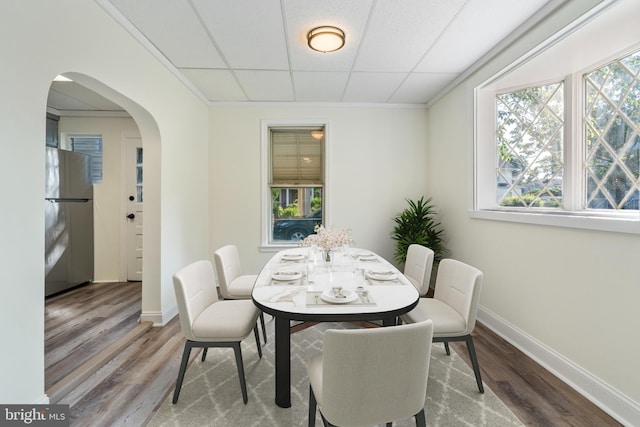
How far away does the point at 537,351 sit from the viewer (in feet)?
7.13

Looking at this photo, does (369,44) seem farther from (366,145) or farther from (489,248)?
(489,248)

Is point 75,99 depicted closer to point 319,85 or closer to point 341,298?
point 319,85

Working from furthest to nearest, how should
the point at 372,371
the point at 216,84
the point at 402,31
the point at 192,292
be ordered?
the point at 216,84
the point at 402,31
the point at 192,292
the point at 372,371

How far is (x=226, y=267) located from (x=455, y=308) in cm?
185

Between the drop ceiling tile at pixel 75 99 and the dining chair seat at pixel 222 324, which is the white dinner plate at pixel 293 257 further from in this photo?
the drop ceiling tile at pixel 75 99

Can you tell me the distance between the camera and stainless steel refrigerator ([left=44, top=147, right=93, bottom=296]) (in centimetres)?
350

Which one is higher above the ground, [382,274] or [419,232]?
[419,232]

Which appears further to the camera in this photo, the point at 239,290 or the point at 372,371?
the point at 239,290

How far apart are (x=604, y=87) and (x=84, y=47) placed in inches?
138

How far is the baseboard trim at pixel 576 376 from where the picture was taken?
1.56 meters

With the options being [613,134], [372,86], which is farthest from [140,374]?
[613,134]

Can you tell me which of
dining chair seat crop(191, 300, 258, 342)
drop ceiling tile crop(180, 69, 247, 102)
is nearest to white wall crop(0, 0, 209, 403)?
drop ceiling tile crop(180, 69, 247, 102)

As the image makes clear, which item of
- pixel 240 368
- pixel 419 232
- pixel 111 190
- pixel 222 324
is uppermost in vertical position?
pixel 111 190

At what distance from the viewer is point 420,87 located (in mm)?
3449
